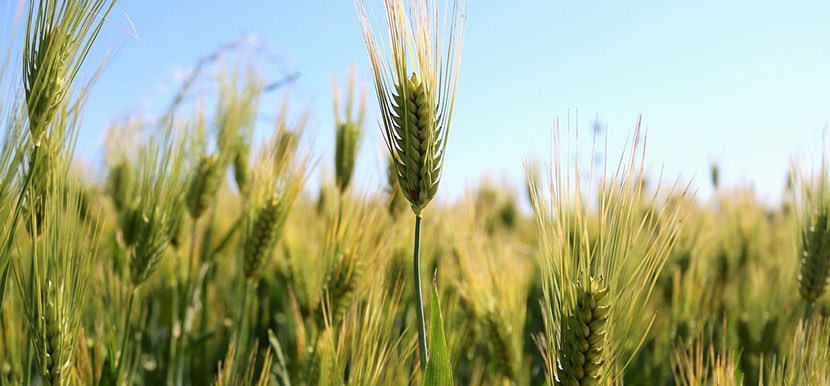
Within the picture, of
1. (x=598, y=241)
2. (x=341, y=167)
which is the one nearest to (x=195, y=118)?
(x=341, y=167)

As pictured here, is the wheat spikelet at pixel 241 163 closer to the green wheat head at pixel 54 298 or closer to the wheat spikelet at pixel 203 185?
the wheat spikelet at pixel 203 185

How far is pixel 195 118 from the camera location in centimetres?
156

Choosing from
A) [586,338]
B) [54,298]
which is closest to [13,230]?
[54,298]

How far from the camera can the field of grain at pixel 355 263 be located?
0.74 metres

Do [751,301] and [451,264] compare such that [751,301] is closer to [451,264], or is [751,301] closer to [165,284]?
[451,264]

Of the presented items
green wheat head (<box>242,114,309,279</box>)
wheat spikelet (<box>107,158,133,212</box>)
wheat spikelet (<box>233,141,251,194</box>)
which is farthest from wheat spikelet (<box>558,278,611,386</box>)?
wheat spikelet (<box>107,158,133,212</box>)

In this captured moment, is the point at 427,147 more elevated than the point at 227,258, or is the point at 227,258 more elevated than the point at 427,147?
the point at 427,147

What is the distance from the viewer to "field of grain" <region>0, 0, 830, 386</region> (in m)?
0.74

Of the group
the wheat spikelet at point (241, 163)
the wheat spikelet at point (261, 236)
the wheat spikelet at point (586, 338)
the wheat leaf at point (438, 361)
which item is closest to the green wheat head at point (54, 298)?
the wheat spikelet at point (261, 236)

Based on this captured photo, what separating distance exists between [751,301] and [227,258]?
5.87ft

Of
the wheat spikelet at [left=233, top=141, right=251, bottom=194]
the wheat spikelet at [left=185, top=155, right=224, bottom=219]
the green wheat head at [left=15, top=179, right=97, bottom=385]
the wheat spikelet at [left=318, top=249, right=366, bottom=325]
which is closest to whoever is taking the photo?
the green wheat head at [left=15, top=179, right=97, bottom=385]

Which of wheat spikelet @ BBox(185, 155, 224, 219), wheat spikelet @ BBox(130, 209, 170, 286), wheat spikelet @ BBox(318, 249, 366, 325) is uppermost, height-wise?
wheat spikelet @ BBox(185, 155, 224, 219)

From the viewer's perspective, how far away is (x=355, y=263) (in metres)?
1.06

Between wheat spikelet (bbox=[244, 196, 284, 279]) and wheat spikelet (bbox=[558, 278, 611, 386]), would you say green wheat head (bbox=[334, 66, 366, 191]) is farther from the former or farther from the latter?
wheat spikelet (bbox=[558, 278, 611, 386])
